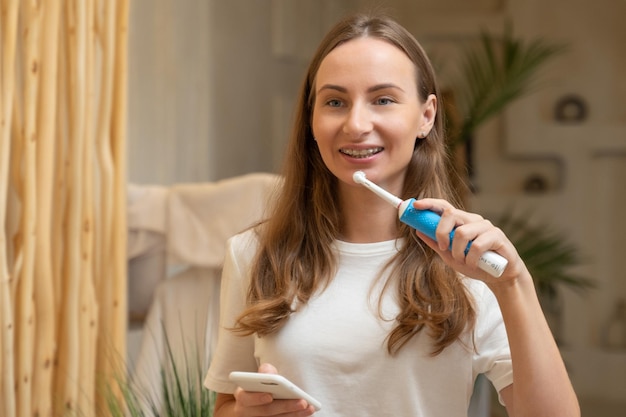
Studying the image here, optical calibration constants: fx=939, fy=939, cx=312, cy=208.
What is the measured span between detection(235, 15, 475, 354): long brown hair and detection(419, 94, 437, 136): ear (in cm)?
1

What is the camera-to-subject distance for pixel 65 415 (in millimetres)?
1919

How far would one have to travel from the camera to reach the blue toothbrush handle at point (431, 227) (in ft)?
3.35

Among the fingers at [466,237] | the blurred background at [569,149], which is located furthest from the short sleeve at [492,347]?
the blurred background at [569,149]

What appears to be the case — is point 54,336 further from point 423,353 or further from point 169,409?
point 423,353

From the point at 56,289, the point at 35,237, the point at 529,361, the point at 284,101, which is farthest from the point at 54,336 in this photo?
the point at 284,101

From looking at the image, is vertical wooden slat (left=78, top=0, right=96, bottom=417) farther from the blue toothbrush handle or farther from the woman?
the blue toothbrush handle

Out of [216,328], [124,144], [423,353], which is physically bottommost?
[216,328]

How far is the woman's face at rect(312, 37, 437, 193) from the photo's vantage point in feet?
3.97

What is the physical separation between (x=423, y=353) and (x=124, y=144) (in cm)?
106

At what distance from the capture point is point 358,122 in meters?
1.19

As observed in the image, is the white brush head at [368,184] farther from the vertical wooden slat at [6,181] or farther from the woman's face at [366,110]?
the vertical wooden slat at [6,181]

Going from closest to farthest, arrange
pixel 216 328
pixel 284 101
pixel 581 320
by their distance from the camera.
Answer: pixel 216 328 < pixel 284 101 < pixel 581 320

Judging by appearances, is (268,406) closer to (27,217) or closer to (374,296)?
(374,296)

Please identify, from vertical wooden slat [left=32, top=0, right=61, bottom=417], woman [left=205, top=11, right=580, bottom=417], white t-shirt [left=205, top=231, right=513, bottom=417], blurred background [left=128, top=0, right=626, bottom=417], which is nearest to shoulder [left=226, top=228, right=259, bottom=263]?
woman [left=205, top=11, right=580, bottom=417]
